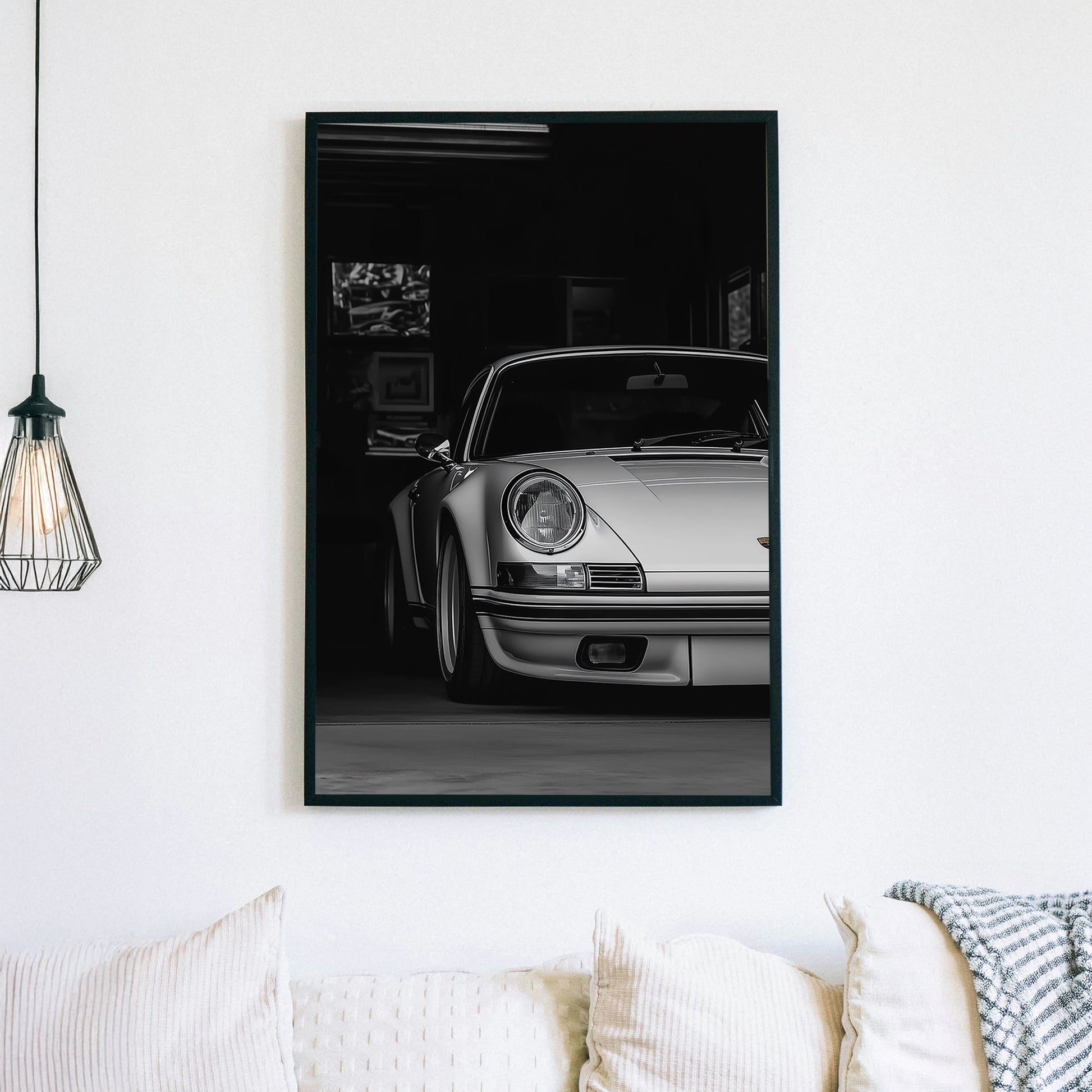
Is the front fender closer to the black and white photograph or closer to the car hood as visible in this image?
the black and white photograph

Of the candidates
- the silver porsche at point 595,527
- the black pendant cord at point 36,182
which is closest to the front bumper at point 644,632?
the silver porsche at point 595,527

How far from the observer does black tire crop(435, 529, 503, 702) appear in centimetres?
154

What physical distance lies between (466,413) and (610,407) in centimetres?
24

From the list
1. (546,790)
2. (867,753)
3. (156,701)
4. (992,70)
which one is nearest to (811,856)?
(867,753)

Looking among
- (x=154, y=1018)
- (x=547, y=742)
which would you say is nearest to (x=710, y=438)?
(x=547, y=742)

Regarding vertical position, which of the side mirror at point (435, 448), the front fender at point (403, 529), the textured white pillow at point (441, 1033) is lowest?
the textured white pillow at point (441, 1033)

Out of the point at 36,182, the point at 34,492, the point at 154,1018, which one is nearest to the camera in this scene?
the point at 154,1018

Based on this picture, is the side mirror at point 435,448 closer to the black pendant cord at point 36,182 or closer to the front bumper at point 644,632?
the front bumper at point 644,632

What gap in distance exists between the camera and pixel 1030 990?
4.16 ft

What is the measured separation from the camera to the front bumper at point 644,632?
1.54 meters

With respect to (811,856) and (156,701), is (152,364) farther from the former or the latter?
(811,856)

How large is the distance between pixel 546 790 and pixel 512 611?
0.30 m

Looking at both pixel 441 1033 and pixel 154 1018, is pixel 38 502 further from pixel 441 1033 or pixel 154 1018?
pixel 441 1033

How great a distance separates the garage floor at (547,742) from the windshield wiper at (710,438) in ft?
1.30
